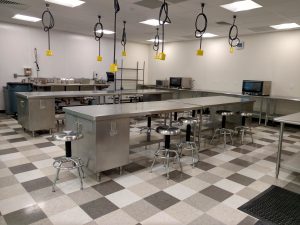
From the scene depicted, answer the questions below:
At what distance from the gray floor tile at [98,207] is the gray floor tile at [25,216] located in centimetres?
41

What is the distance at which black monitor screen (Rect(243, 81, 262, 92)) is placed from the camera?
6789 mm

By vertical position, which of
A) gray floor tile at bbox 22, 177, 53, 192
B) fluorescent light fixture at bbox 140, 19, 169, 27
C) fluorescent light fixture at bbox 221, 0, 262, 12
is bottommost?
gray floor tile at bbox 22, 177, 53, 192

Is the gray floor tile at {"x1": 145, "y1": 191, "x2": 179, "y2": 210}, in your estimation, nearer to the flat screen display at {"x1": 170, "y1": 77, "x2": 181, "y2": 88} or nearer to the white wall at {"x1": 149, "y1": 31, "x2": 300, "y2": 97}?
the white wall at {"x1": 149, "y1": 31, "x2": 300, "y2": 97}

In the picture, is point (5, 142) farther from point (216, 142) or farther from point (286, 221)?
point (286, 221)

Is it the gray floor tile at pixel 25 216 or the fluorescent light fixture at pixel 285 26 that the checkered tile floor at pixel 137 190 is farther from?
the fluorescent light fixture at pixel 285 26

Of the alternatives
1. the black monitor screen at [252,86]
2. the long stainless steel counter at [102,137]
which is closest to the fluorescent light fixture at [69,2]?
the long stainless steel counter at [102,137]

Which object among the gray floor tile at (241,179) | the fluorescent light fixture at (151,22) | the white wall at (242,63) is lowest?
the gray floor tile at (241,179)

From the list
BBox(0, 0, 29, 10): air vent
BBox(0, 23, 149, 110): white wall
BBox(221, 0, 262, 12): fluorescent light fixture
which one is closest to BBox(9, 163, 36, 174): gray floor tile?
BBox(0, 0, 29, 10): air vent

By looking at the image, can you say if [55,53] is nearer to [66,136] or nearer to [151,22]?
[151,22]

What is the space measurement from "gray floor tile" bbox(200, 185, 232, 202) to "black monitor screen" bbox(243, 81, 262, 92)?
4.86 meters

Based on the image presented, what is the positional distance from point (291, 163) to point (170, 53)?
25.0 ft

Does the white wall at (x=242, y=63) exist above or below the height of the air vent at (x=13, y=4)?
below

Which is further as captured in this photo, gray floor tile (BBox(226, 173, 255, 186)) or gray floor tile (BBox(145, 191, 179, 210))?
gray floor tile (BBox(226, 173, 255, 186))

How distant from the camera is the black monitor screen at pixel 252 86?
6789mm
